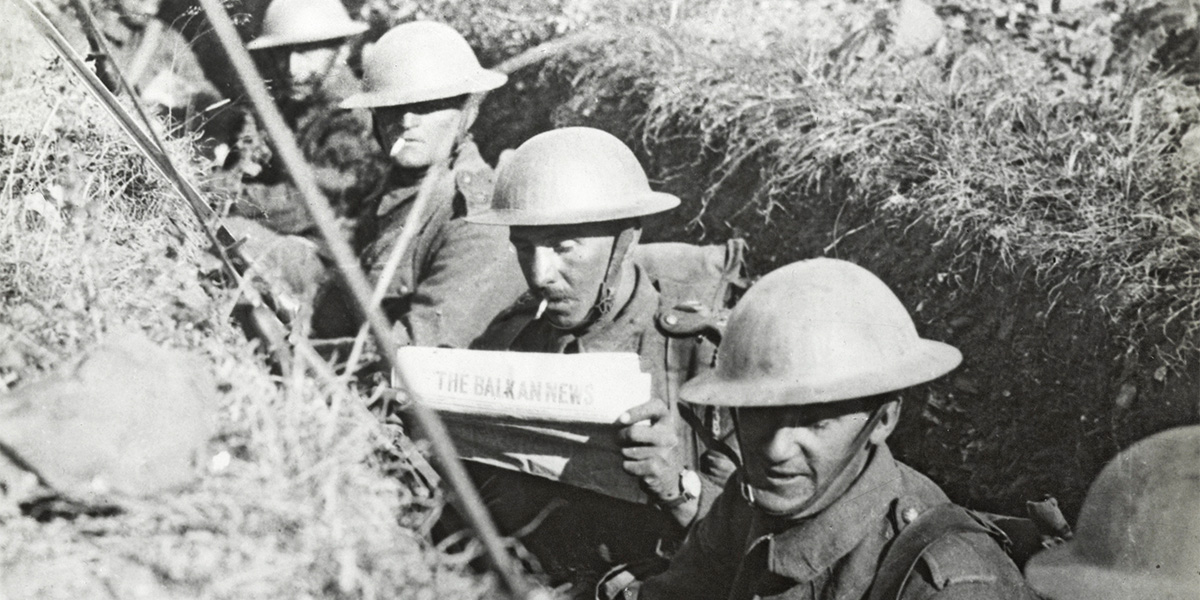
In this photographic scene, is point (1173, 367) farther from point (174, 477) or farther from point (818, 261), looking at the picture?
point (174, 477)

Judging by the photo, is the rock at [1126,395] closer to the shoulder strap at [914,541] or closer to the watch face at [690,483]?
the watch face at [690,483]

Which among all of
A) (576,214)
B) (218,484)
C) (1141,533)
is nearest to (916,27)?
(576,214)

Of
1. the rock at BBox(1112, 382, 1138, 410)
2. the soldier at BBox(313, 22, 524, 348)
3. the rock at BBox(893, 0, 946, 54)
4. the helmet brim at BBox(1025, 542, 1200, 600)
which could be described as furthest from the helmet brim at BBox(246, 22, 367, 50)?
the helmet brim at BBox(1025, 542, 1200, 600)

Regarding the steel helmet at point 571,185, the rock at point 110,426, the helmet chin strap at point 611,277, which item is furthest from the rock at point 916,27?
the rock at point 110,426

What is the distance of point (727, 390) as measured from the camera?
279 cm

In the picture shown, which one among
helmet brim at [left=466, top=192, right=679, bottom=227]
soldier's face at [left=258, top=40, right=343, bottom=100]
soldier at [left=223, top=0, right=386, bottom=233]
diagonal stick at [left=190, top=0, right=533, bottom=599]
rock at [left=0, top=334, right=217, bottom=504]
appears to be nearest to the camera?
diagonal stick at [left=190, top=0, right=533, bottom=599]

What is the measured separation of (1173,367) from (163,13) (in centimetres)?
586

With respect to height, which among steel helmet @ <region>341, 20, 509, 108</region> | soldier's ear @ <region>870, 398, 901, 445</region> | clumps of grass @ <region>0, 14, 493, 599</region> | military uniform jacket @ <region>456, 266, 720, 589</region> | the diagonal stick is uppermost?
→ the diagonal stick

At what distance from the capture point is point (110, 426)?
2.11 m

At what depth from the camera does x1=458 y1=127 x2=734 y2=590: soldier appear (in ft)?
12.6

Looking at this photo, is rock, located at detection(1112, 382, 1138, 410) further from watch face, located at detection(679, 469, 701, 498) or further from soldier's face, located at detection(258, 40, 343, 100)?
soldier's face, located at detection(258, 40, 343, 100)

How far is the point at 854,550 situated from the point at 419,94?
3537 millimetres

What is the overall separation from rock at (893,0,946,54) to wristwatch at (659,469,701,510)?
2.97 metres

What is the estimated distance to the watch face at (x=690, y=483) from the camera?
3.62 meters
